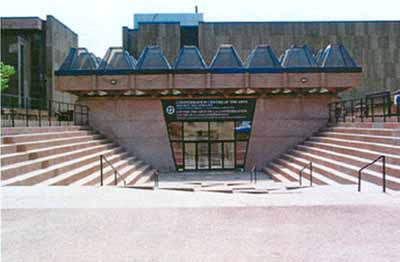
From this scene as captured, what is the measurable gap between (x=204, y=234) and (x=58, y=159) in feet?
38.2

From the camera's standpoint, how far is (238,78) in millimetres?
27484

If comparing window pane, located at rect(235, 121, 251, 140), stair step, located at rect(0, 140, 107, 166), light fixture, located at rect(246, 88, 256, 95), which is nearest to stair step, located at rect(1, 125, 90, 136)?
stair step, located at rect(0, 140, 107, 166)

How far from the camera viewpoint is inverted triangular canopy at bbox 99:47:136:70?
2875 centimetres

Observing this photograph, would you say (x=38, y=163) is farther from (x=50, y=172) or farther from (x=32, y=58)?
(x=32, y=58)

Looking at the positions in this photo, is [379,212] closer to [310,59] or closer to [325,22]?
[310,59]

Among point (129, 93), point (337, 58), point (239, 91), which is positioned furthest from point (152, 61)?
point (337, 58)

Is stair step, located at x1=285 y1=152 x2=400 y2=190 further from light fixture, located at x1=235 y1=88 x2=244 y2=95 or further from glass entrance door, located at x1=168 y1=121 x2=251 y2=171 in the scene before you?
light fixture, located at x1=235 y1=88 x2=244 y2=95

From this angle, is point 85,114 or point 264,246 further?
point 85,114

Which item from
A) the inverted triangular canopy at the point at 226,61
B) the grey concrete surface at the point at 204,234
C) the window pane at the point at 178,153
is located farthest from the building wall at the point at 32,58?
the grey concrete surface at the point at 204,234

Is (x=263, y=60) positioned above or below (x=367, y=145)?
above

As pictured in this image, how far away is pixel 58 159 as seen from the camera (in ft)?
55.4

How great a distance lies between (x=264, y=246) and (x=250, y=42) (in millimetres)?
44724

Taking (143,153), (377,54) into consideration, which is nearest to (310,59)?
(143,153)

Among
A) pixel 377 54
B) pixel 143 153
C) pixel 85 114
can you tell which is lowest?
pixel 143 153
